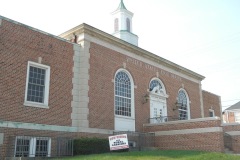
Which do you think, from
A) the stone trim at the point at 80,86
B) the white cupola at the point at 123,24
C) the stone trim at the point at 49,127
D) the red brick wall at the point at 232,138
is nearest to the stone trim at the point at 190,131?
the stone trim at the point at 49,127

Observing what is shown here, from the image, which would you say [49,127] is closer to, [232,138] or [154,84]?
[154,84]

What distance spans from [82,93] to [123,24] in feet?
36.5

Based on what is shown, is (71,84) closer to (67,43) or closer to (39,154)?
(67,43)

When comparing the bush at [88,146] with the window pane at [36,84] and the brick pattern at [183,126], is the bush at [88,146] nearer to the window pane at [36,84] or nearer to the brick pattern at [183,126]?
the window pane at [36,84]

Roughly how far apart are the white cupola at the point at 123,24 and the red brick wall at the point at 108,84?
371 cm

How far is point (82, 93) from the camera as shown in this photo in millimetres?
18594

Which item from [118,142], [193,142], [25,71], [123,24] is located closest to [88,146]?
[118,142]

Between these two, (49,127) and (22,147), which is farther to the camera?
(49,127)

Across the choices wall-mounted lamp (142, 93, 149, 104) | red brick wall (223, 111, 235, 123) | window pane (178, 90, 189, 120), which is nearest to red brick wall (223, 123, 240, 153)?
window pane (178, 90, 189, 120)

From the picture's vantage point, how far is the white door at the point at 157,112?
24.3m

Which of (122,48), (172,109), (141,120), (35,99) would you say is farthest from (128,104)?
(35,99)

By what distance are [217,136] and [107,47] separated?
31.3 ft

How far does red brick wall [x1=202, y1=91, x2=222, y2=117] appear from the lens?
35.1m

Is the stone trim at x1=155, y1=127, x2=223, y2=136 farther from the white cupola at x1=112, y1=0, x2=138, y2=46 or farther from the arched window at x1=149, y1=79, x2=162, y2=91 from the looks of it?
the white cupola at x1=112, y1=0, x2=138, y2=46
